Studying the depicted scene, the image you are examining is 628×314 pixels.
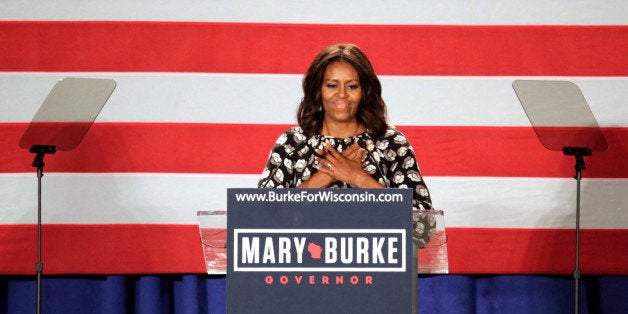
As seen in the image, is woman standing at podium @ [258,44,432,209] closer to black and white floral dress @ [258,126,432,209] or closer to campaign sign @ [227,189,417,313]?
black and white floral dress @ [258,126,432,209]

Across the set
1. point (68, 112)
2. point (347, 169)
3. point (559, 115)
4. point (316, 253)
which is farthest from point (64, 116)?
point (316, 253)

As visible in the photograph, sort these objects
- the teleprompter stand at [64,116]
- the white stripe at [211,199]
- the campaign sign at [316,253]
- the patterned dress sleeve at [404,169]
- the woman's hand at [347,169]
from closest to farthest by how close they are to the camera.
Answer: the campaign sign at [316,253], the woman's hand at [347,169], the patterned dress sleeve at [404,169], the teleprompter stand at [64,116], the white stripe at [211,199]

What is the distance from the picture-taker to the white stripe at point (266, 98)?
3.70 meters

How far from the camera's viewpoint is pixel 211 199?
371 cm

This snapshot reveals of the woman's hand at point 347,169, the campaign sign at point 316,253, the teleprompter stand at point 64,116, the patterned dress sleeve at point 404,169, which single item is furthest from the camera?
the teleprompter stand at point 64,116

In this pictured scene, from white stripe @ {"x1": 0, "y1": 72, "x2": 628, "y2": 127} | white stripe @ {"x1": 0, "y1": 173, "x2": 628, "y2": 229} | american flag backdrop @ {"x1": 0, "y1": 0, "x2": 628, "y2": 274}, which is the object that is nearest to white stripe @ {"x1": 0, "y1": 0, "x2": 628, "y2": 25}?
american flag backdrop @ {"x1": 0, "y1": 0, "x2": 628, "y2": 274}

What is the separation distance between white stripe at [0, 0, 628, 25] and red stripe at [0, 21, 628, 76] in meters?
0.03

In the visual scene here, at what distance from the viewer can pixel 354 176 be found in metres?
2.47

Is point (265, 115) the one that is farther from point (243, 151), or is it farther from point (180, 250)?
point (180, 250)

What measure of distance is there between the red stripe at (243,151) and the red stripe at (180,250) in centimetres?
27

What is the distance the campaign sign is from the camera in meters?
1.47

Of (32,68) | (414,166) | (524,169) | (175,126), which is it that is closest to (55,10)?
(32,68)

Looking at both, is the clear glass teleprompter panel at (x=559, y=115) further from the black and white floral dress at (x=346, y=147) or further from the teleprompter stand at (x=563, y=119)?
the black and white floral dress at (x=346, y=147)

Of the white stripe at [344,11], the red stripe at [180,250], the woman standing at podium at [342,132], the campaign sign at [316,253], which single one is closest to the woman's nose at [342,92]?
the woman standing at podium at [342,132]
